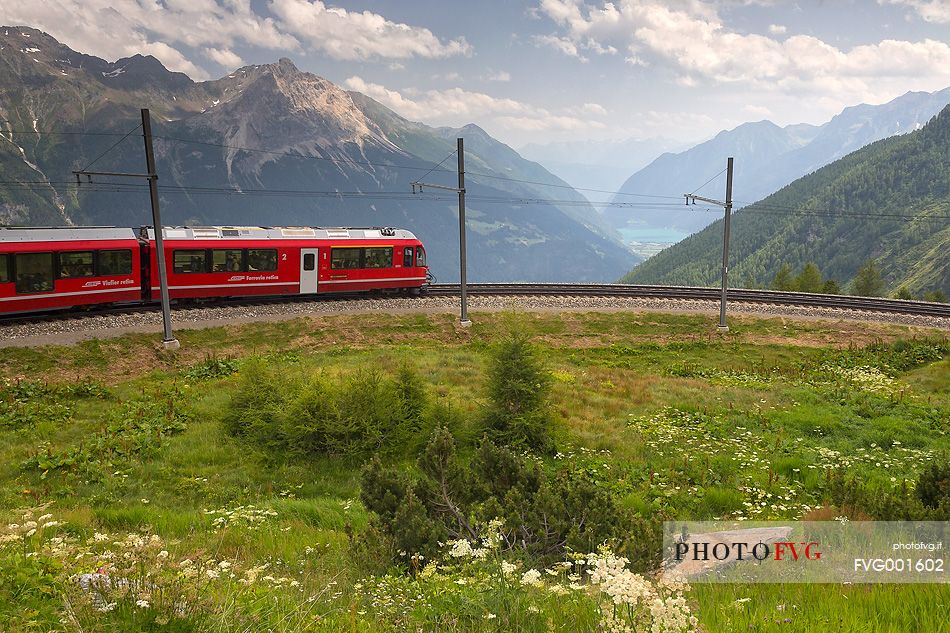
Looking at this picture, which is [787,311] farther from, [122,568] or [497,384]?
[122,568]

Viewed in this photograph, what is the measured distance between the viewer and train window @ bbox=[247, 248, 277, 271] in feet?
89.4

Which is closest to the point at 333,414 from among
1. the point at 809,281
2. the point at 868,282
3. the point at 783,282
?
the point at 809,281

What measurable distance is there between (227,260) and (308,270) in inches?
160

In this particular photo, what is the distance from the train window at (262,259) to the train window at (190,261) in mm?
2156

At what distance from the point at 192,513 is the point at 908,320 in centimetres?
3570

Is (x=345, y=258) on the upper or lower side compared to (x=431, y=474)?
upper

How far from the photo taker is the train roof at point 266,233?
2575 cm

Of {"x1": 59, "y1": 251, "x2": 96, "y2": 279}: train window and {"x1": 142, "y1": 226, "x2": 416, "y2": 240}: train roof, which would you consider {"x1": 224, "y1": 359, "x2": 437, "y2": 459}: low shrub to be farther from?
{"x1": 142, "y1": 226, "x2": 416, "y2": 240}: train roof

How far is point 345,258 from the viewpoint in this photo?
29.5 metres

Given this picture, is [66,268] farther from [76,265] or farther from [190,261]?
[190,261]

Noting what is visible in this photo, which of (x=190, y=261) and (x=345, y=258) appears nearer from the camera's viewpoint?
(x=190, y=261)

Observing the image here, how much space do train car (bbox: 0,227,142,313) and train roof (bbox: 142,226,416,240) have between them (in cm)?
195

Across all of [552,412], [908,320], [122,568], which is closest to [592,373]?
[552,412]

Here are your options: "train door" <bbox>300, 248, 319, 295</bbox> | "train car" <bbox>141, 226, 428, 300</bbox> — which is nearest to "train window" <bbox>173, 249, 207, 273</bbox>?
"train car" <bbox>141, 226, 428, 300</bbox>
